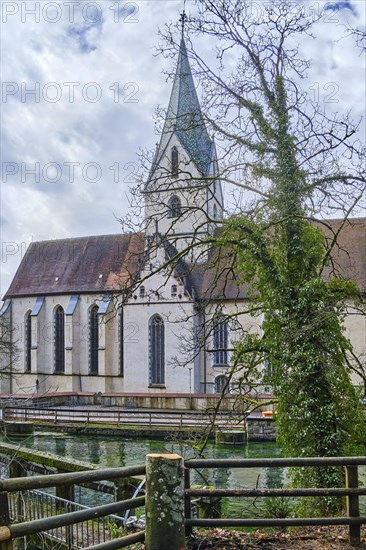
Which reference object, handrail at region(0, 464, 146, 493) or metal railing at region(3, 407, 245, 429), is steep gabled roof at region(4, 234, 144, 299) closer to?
metal railing at region(3, 407, 245, 429)

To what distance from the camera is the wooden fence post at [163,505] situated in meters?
4.71

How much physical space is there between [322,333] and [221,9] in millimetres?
6912

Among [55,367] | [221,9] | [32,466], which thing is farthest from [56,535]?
[55,367]

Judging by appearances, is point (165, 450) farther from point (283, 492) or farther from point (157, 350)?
point (157, 350)

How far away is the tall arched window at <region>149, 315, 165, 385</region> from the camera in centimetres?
Answer: 3497

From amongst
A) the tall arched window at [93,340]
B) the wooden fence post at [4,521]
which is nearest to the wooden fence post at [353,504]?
the wooden fence post at [4,521]

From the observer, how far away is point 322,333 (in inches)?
440

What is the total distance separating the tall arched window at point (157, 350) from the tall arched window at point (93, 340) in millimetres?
4617

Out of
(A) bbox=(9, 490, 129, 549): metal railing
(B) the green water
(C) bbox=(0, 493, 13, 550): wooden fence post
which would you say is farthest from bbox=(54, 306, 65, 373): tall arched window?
(C) bbox=(0, 493, 13, 550): wooden fence post

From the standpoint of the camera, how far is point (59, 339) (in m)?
39.9

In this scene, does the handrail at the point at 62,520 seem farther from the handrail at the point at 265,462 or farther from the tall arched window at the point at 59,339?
the tall arched window at the point at 59,339

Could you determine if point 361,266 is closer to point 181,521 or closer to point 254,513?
point 254,513

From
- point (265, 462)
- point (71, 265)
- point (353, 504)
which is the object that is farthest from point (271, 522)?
point (71, 265)

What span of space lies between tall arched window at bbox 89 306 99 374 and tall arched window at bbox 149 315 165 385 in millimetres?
4617
